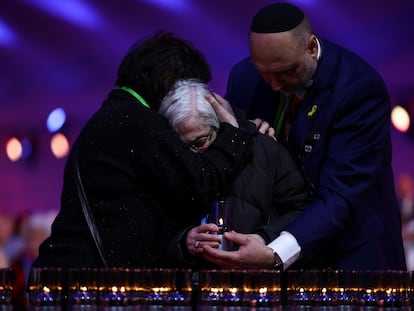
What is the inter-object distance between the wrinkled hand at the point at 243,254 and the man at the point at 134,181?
14 centimetres

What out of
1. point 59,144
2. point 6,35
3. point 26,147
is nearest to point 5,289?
point 6,35

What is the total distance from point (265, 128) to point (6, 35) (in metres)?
6.37

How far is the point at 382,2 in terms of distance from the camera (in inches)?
291

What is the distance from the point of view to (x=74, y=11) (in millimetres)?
8500

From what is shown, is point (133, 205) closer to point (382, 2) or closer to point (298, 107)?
point (298, 107)

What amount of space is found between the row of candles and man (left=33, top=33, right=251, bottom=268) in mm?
434

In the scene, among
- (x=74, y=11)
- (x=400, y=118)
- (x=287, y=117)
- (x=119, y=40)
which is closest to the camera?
(x=287, y=117)

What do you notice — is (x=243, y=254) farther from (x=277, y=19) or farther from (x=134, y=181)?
(x=277, y=19)

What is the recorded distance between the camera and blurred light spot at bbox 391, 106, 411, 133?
8.95m

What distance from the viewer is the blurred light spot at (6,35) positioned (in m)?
8.93

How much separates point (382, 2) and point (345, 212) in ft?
15.3

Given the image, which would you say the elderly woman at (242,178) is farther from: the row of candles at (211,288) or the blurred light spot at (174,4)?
the blurred light spot at (174,4)

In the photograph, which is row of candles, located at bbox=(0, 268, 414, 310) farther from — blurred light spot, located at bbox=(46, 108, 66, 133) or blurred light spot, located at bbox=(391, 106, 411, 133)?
blurred light spot, located at bbox=(46, 108, 66, 133)

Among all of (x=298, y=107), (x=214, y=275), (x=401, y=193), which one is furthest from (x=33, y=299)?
(x=401, y=193)
